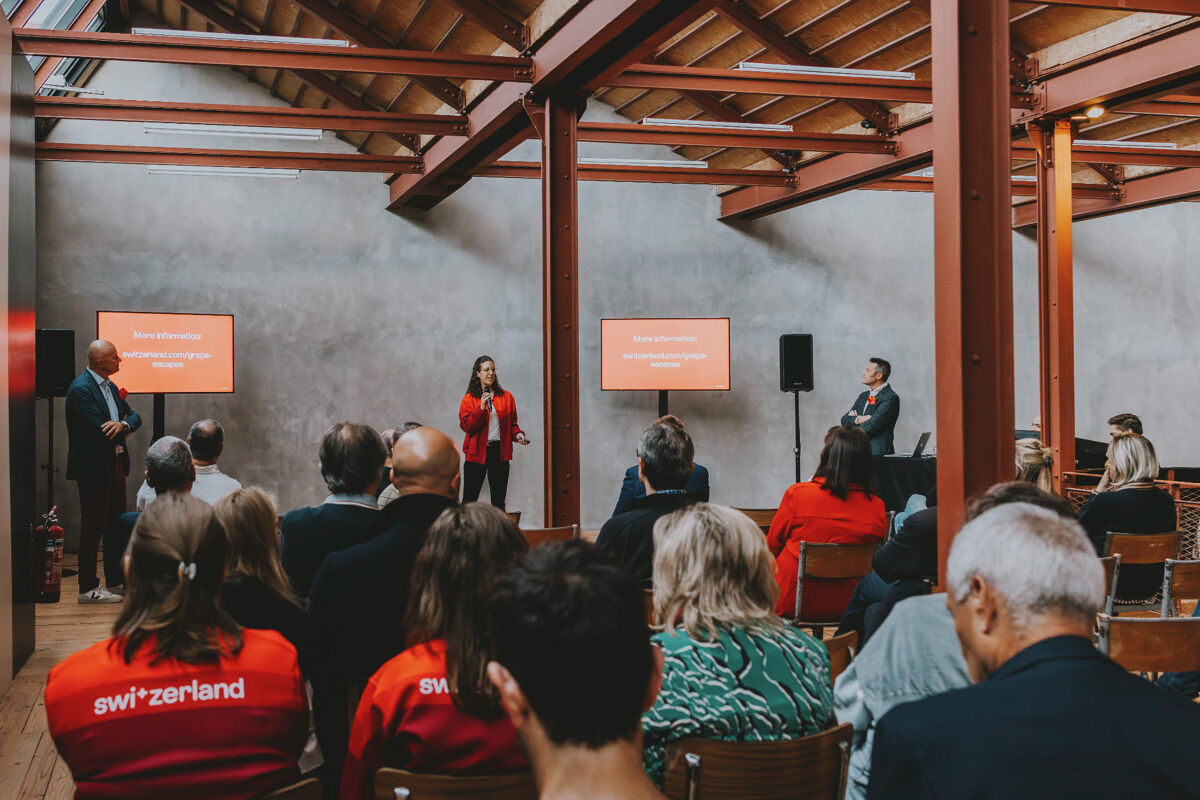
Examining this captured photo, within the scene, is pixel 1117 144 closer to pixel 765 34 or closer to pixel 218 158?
pixel 765 34

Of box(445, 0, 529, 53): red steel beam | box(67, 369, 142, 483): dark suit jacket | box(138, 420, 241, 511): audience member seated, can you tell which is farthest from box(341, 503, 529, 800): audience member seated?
box(67, 369, 142, 483): dark suit jacket

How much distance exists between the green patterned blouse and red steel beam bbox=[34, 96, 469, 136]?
5943 millimetres

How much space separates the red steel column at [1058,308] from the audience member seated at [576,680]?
650 cm

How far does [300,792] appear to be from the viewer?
1.78 meters

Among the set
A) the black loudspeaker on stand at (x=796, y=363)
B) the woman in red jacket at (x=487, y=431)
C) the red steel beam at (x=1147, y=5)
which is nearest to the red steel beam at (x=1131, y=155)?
the black loudspeaker on stand at (x=796, y=363)

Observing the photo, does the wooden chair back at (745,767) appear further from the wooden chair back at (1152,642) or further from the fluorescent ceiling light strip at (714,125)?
the fluorescent ceiling light strip at (714,125)

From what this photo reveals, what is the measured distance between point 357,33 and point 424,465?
5997mm

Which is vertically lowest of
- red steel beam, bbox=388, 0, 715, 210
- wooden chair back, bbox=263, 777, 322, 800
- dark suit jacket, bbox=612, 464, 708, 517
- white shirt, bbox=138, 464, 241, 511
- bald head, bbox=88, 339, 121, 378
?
wooden chair back, bbox=263, 777, 322, 800

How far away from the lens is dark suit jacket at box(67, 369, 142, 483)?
6266mm

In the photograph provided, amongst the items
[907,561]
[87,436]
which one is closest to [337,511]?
[907,561]

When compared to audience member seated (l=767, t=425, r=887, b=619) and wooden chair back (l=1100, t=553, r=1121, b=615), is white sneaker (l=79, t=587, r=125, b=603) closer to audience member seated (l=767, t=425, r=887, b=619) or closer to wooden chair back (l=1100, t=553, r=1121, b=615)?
audience member seated (l=767, t=425, r=887, b=619)

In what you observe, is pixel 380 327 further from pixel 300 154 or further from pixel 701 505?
pixel 701 505

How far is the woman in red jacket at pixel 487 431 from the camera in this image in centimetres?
845

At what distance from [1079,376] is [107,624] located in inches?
409
